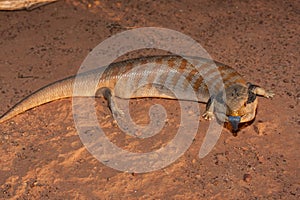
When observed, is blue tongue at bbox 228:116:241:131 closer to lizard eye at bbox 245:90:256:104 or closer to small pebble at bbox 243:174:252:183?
lizard eye at bbox 245:90:256:104

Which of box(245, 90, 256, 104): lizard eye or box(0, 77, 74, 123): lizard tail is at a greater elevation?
box(245, 90, 256, 104): lizard eye

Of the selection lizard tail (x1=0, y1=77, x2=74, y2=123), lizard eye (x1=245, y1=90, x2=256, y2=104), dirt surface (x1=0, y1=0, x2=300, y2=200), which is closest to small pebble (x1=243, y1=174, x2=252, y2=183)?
dirt surface (x1=0, y1=0, x2=300, y2=200)

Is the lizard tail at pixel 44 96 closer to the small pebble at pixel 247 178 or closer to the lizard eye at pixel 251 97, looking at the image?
the lizard eye at pixel 251 97

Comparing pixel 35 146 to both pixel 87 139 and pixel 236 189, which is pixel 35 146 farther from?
pixel 236 189

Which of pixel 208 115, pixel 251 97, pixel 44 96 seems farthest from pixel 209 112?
pixel 44 96

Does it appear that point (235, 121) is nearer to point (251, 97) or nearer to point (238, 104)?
point (238, 104)

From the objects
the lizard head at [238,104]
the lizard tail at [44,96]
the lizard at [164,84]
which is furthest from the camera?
the lizard tail at [44,96]

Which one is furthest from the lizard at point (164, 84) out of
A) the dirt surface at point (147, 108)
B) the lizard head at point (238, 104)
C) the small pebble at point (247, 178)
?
the small pebble at point (247, 178)
